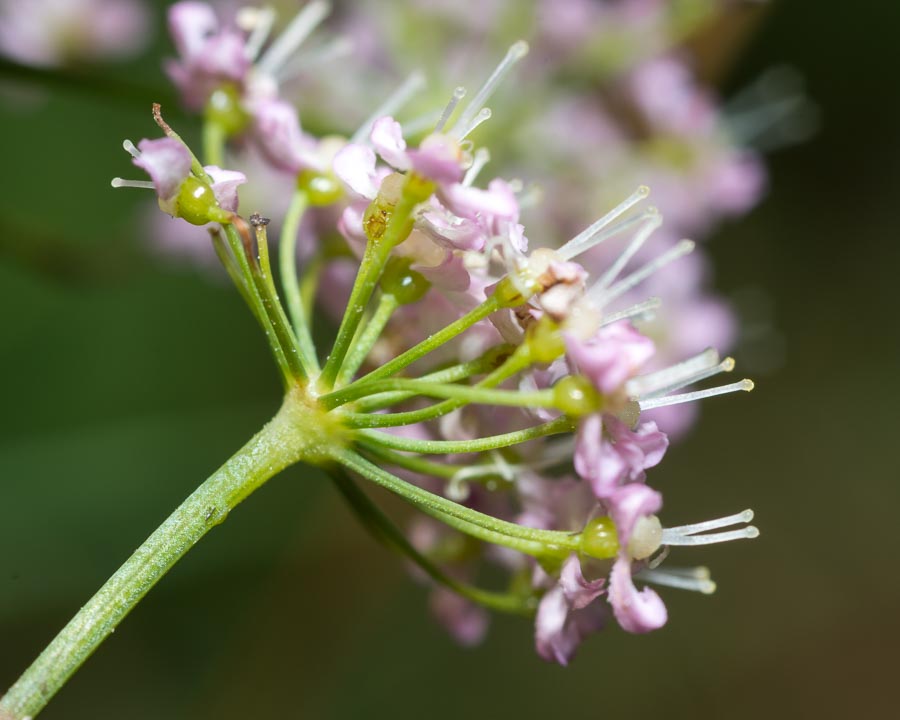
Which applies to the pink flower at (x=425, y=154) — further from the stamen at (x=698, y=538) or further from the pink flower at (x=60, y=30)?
the pink flower at (x=60, y=30)

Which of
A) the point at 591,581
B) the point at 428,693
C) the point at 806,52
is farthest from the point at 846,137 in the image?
the point at 591,581

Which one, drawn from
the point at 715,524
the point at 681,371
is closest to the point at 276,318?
the point at 681,371

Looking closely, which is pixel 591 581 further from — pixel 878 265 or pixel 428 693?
pixel 878 265

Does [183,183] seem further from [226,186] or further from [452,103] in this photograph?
[452,103]

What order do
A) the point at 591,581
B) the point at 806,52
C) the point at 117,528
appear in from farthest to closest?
the point at 806,52, the point at 117,528, the point at 591,581

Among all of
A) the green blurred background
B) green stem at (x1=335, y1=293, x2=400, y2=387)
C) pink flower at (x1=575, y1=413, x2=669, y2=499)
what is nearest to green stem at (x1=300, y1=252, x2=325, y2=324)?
green stem at (x1=335, y1=293, x2=400, y2=387)

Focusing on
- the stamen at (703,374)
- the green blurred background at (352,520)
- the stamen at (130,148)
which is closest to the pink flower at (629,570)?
the stamen at (703,374)
